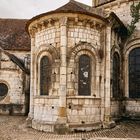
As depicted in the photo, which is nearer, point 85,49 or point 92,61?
point 85,49

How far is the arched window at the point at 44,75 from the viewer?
13281 millimetres

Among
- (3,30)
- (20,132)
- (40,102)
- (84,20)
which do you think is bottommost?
(20,132)

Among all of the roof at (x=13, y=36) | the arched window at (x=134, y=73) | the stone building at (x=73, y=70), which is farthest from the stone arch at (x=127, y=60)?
the roof at (x=13, y=36)

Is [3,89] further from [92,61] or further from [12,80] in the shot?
[92,61]

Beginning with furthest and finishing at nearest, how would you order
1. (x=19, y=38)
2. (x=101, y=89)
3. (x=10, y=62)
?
1. (x=19, y=38)
2. (x=10, y=62)
3. (x=101, y=89)

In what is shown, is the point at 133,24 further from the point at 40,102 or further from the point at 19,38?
the point at 19,38

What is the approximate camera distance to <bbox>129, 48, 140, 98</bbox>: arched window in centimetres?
1569

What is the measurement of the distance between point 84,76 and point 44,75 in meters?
2.06

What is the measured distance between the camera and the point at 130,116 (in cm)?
1548

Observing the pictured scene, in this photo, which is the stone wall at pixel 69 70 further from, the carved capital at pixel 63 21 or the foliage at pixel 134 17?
the foliage at pixel 134 17

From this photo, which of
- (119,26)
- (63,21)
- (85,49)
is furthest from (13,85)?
(119,26)

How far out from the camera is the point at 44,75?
13.5m

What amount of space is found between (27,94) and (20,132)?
817 centimetres

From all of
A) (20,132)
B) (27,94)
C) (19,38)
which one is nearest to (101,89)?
(20,132)
